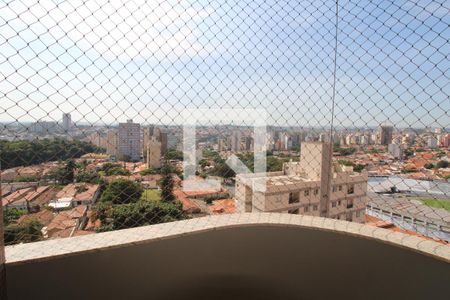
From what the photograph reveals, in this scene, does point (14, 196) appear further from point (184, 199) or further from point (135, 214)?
point (184, 199)

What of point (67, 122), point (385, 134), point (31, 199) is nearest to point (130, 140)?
point (67, 122)

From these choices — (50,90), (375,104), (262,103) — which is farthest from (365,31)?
(50,90)

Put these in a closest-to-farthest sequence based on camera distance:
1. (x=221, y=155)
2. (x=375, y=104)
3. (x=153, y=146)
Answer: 1. (x=375, y=104)
2. (x=153, y=146)
3. (x=221, y=155)

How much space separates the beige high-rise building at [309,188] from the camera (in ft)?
7.00

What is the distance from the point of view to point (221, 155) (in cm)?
166

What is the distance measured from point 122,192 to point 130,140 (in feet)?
0.79

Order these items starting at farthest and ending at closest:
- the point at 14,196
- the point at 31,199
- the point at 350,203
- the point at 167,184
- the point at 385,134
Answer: the point at 350,203 → the point at 167,184 → the point at 385,134 → the point at 31,199 → the point at 14,196

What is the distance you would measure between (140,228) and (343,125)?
3.46 feet

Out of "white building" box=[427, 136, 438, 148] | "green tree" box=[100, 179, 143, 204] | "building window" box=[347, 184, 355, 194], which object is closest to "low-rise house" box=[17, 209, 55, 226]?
"green tree" box=[100, 179, 143, 204]

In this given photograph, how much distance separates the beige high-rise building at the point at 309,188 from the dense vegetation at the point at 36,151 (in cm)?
118

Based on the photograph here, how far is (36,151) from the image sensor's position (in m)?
1.05

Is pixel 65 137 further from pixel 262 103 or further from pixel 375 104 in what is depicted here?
pixel 375 104

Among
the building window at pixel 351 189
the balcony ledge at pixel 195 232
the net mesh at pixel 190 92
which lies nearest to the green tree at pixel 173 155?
the net mesh at pixel 190 92

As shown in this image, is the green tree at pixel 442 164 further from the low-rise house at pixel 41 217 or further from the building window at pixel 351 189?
the building window at pixel 351 189
